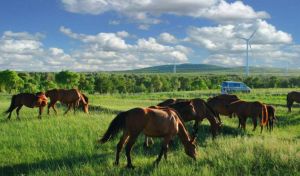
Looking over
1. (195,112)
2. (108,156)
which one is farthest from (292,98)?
(108,156)

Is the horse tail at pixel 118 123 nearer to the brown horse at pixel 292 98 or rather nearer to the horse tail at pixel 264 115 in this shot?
the horse tail at pixel 264 115

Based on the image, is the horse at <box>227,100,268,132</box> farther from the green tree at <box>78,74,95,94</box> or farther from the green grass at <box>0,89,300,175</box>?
the green tree at <box>78,74,95,94</box>

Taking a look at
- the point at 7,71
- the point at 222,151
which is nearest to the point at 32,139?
the point at 222,151

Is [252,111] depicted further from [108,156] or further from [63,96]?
[63,96]

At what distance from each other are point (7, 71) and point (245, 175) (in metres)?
72.2

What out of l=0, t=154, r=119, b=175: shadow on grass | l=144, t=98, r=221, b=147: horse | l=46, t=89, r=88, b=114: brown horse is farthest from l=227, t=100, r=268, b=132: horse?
l=46, t=89, r=88, b=114: brown horse

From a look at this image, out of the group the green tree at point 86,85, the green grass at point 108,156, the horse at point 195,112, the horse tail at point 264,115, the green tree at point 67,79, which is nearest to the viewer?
the green grass at point 108,156

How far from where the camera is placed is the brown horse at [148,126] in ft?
32.7

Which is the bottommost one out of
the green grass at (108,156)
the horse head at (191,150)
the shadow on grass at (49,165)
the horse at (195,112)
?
the shadow on grass at (49,165)

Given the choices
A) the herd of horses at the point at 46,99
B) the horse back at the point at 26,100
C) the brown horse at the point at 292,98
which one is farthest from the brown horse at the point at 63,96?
the brown horse at the point at 292,98

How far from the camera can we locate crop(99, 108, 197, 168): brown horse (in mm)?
9953

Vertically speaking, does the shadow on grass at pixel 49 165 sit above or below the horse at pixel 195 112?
below

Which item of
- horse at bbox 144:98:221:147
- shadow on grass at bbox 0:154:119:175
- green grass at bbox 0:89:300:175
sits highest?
horse at bbox 144:98:221:147

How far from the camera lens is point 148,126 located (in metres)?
10.2
